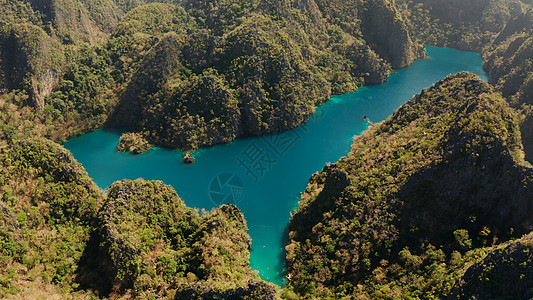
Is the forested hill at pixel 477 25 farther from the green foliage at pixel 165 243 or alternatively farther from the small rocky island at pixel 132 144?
the green foliage at pixel 165 243

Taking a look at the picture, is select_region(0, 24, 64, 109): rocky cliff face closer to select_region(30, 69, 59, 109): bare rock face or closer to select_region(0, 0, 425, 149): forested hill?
select_region(30, 69, 59, 109): bare rock face

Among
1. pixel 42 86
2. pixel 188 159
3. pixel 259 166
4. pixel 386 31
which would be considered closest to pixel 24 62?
pixel 42 86

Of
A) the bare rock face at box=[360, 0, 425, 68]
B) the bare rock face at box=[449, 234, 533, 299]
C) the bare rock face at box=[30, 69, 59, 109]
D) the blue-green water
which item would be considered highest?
the bare rock face at box=[360, 0, 425, 68]

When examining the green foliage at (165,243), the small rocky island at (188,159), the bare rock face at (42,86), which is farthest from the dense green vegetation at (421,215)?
the bare rock face at (42,86)

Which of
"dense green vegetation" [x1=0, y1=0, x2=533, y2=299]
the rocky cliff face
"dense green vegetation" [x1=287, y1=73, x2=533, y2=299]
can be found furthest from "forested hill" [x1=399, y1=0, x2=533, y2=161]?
the rocky cliff face

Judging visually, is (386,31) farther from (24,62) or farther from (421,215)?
(24,62)

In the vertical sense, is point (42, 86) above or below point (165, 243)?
above
